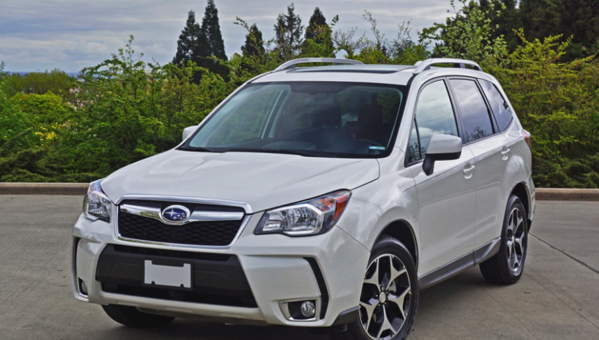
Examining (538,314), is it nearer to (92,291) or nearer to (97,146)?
(92,291)

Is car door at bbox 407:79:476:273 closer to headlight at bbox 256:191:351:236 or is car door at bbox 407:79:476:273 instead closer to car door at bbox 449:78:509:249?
car door at bbox 449:78:509:249

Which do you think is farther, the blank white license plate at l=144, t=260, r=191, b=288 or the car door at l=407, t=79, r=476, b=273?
the car door at l=407, t=79, r=476, b=273

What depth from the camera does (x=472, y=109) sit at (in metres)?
6.21

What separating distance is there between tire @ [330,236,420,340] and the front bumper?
0.65ft

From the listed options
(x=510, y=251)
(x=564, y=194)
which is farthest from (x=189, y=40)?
(x=510, y=251)

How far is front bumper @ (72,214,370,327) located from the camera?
3893 millimetres

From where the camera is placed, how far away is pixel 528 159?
274 inches

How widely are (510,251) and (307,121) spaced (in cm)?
232

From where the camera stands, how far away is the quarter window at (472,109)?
19.7 feet

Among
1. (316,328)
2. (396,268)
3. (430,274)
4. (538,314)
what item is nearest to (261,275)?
(316,328)

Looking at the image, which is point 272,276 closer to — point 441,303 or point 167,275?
point 167,275

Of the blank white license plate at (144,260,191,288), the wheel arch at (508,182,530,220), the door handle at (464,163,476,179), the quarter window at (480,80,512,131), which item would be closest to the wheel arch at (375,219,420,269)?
the door handle at (464,163,476,179)

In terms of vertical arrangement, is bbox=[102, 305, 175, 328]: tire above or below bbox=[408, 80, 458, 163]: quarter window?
below

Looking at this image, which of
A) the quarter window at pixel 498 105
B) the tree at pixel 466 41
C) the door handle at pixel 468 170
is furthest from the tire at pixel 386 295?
the tree at pixel 466 41
